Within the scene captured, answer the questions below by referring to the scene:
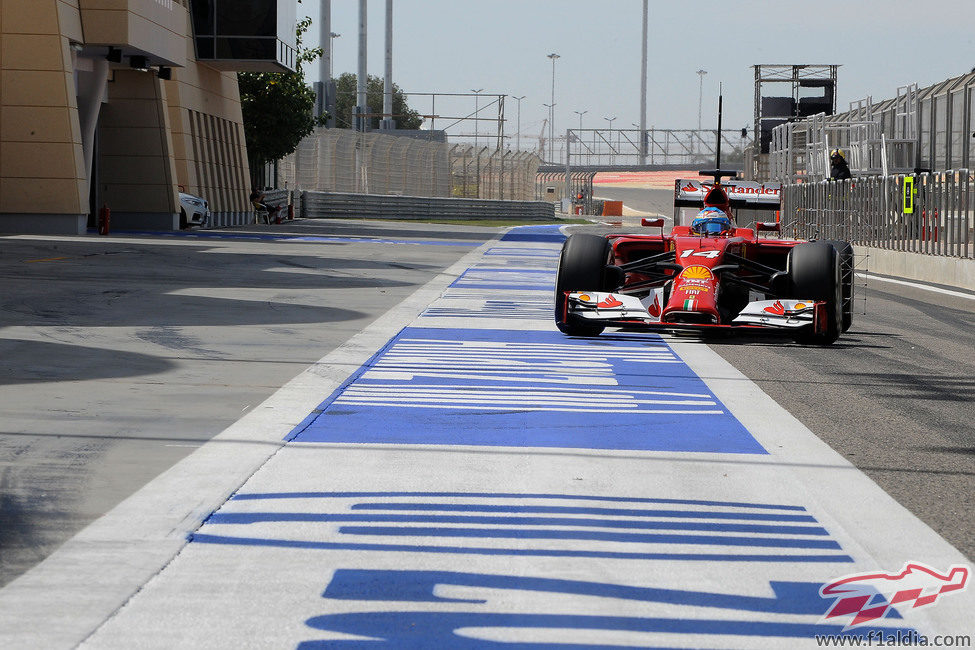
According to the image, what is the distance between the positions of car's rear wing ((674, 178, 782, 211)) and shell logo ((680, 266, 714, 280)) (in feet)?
8.50

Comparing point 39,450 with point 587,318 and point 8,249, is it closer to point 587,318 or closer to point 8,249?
point 587,318

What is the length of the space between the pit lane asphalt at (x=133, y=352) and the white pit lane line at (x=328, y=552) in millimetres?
227

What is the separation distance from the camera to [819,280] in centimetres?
1102

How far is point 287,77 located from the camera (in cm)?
5278

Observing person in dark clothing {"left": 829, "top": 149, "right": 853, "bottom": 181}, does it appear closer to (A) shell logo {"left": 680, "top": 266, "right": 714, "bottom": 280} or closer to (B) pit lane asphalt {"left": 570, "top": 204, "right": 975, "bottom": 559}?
(B) pit lane asphalt {"left": 570, "top": 204, "right": 975, "bottom": 559}

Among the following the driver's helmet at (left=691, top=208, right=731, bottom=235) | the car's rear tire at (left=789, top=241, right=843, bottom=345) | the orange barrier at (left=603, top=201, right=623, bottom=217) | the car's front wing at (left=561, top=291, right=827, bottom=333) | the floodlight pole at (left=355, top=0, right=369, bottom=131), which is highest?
the floodlight pole at (left=355, top=0, right=369, bottom=131)

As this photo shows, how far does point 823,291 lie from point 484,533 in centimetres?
677

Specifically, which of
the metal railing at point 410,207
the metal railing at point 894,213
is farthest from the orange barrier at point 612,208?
the metal railing at point 894,213

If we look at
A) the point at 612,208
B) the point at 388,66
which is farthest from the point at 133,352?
the point at 612,208

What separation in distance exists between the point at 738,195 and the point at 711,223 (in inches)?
77.2

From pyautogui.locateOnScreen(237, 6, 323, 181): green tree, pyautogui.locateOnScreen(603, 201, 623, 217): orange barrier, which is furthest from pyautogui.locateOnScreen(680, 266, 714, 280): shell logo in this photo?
pyautogui.locateOnScreen(603, 201, 623, 217): orange barrier

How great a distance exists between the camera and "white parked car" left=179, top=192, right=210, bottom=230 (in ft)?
126

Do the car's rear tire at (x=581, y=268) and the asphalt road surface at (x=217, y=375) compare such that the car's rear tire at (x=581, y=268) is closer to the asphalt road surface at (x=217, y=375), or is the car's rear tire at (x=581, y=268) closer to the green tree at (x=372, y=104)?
the asphalt road surface at (x=217, y=375)

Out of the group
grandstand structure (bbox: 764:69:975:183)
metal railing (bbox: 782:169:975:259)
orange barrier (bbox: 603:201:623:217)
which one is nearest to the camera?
metal railing (bbox: 782:169:975:259)
